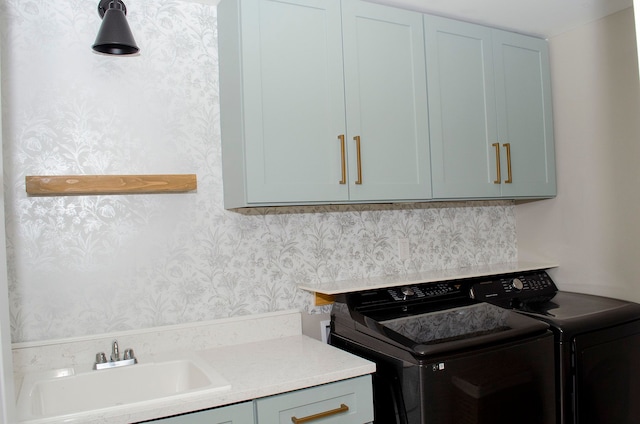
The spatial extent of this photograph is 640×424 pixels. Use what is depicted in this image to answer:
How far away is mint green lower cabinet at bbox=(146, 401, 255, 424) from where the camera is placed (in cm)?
143

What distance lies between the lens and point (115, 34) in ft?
5.40

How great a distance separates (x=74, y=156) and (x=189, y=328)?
753 mm

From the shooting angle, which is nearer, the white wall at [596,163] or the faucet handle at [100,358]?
the faucet handle at [100,358]

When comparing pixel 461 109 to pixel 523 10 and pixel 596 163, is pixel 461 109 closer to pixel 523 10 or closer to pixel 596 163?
pixel 523 10

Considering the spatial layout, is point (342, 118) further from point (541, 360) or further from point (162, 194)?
point (541, 360)

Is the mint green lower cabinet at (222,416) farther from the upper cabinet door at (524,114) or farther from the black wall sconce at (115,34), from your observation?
the upper cabinet door at (524,114)

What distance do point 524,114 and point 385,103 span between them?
0.84 m

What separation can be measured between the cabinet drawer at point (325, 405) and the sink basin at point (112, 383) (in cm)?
17

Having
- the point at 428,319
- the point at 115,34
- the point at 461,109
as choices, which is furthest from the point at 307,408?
the point at 461,109

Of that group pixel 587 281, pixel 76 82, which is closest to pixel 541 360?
pixel 587 281

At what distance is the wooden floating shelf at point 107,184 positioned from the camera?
1763mm

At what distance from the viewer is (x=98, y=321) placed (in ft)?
6.14

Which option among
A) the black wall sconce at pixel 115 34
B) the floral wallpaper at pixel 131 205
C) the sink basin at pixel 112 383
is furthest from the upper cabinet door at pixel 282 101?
the sink basin at pixel 112 383

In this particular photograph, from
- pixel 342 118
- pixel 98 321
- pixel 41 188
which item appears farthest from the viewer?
pixel 342 118
